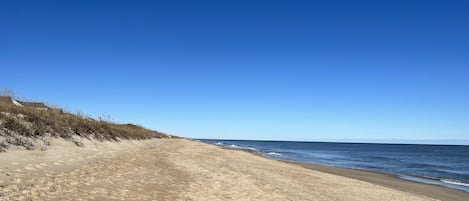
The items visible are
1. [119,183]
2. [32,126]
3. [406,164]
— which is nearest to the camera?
[119,183]

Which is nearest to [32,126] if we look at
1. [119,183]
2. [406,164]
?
[119,183]

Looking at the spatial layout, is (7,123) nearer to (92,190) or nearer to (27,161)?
(27,161)

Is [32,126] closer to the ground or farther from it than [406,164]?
farther from it

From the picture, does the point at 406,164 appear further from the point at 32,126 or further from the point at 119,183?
the point at 119,183

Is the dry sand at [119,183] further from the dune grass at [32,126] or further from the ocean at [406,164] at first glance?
the ocean at [406,164]

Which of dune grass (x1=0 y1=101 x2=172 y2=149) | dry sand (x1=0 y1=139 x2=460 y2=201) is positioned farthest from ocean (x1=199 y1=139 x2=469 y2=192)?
dune grass (x1=0 y1=101 x2=172 y2=149)

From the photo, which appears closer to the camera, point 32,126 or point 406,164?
point 32,126

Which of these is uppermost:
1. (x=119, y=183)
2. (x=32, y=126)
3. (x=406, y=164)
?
(x=32, y=126)

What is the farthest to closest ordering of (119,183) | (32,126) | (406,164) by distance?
(406,164), (32,126), (119,183)

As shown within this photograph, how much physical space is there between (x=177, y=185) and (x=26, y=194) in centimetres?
553

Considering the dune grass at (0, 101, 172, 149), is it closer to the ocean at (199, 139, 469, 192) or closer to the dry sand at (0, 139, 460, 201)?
the dry sand at (0, 139, 460, 201)

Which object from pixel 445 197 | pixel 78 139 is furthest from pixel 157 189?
pixel 445 197

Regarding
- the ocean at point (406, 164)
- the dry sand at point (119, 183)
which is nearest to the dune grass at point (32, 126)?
the dry sand at point (119, 183)

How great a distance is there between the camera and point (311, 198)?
15.1 m
